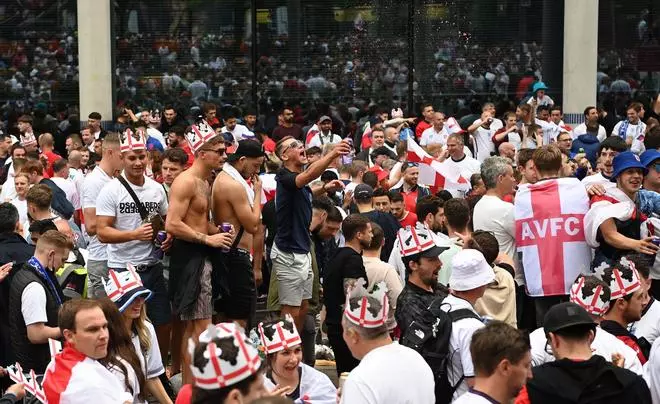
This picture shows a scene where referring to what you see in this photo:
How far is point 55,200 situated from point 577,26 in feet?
40.4

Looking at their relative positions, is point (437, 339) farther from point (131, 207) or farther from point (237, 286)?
point (131, 207)

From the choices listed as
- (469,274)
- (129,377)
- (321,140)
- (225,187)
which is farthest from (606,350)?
(321,140)

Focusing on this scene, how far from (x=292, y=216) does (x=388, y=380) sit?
4595 mm

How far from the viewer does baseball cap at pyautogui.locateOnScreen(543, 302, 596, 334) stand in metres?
5.77

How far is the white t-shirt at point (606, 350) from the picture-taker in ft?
21.5

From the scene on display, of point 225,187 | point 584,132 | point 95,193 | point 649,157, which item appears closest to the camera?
point 649,157

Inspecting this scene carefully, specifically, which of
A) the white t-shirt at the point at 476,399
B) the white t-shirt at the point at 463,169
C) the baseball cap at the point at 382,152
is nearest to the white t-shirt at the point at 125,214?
the white t-shirt at the point at 463,169

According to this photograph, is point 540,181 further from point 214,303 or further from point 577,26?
point 577,26

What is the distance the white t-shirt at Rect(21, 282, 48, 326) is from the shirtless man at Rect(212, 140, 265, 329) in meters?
1.69

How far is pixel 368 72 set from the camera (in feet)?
75.2

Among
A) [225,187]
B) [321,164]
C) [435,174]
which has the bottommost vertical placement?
[435,174]

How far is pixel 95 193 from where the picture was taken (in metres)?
9.79

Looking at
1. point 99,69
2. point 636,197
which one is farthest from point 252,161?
point 99,69

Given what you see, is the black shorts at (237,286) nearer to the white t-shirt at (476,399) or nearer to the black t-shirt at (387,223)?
the black t-shirt at (387,223)
